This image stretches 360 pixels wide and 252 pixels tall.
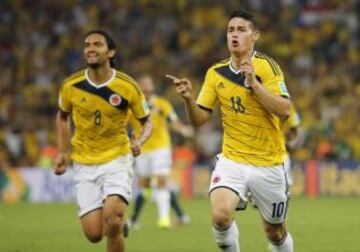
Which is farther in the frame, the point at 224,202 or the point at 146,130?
the point at 146,130

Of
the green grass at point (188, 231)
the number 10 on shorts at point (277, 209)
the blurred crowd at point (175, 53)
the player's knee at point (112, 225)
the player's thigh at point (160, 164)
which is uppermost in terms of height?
the blurred crowd at point (175, 53)

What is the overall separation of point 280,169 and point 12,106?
63.6 ft

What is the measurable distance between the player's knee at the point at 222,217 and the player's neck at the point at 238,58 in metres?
1.39

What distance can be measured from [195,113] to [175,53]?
20.7 m

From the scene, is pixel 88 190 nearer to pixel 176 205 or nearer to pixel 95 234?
pixel 95 234

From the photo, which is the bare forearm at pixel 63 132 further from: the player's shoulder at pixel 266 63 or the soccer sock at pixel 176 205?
the soccer sock at pixel 176 205

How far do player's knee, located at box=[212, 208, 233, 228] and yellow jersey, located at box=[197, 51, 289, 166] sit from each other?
0.61 m

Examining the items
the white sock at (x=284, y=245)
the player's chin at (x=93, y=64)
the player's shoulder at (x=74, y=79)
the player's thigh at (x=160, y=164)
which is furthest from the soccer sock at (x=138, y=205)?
the white sock at (x=284, y=245)

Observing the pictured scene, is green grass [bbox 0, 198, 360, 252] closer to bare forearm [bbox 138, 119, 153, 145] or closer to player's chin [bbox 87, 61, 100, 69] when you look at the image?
bare forearm [bbox 138, 119, 153, 145]

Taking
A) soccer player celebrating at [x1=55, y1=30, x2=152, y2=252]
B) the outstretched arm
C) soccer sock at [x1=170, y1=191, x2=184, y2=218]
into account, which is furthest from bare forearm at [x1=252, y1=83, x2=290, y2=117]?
soccer sock at [x1=170, y1=191, x2=184, y2=218]

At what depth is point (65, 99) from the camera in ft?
35.4

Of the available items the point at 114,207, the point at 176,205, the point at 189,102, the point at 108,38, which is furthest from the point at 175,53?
the point at 189,102

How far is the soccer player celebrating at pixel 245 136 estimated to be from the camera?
9500 millimetres

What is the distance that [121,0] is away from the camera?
31.6 meters
